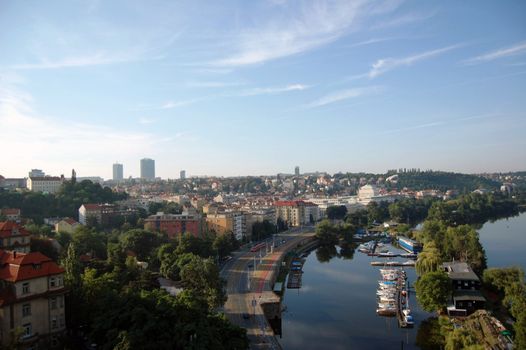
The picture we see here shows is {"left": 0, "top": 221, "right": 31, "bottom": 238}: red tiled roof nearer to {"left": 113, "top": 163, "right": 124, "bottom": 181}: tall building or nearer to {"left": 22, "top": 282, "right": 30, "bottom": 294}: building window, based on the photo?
{"left": 22, "top": 282, "right": 30, "bottom": 294}: building window

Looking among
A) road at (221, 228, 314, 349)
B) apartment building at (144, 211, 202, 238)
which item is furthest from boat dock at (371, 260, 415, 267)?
apartment building at (144, 211, 202, 238)

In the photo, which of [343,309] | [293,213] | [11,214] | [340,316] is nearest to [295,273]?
[343,309]

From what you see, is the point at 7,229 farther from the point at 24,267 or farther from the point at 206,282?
the point at 206,282

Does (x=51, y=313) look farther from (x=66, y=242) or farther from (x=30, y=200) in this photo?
(x=30, y=200)

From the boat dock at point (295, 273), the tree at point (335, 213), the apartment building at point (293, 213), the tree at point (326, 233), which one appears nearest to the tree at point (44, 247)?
the boat dock at point (295, 273)

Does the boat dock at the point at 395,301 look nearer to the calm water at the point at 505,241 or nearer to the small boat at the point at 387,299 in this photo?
the small boat at the point at 387,299


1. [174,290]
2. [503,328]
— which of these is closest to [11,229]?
[174,290]

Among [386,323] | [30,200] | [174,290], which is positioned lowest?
[386,323]

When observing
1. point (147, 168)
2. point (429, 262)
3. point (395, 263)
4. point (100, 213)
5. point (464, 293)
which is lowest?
point (395, 263)
